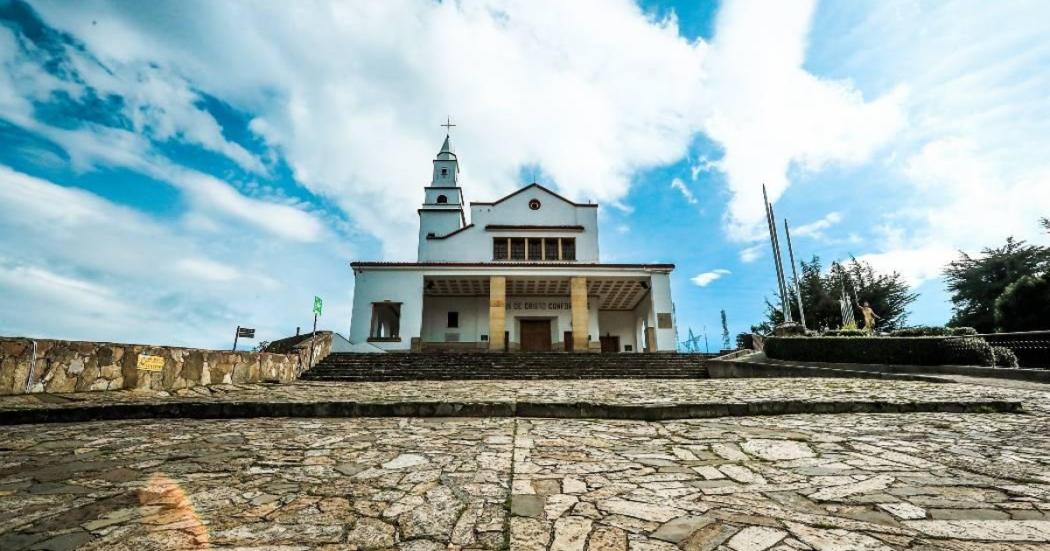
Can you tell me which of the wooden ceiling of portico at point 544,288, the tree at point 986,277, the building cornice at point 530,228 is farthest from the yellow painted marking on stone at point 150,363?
the tree at point 986,277

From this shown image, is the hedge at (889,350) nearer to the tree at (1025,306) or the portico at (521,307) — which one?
the portico at (521,307)

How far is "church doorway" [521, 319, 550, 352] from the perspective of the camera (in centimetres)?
2288

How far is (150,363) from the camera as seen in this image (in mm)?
6520

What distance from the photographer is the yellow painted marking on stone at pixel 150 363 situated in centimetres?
642

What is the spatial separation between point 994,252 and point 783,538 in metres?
31.0

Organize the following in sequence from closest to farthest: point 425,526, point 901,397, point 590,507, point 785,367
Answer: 1. point 425,526
2. point 590,507
3. point 901,397
4. point 785,367

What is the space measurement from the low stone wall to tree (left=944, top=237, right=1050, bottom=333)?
29504mm

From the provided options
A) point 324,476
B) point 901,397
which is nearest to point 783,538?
point 324,476

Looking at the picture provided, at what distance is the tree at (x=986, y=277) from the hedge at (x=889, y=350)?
591 inches

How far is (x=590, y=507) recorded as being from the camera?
2.10 meters

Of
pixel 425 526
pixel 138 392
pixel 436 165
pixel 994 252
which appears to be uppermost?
pixel 436 165

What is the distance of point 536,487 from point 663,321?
17.3 metres

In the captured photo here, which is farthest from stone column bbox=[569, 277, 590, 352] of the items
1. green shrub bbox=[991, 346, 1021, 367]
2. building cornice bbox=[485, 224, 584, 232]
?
green shrub bbox=[991, 346, 1021, 367]

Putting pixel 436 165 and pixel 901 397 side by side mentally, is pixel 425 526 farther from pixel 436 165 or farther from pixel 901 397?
pixel 436 165
